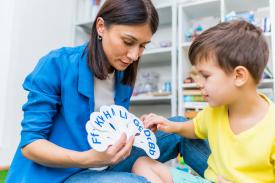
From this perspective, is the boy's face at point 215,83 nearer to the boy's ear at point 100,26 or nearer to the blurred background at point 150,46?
the boy's ear at point 100,26

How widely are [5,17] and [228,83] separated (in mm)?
1601

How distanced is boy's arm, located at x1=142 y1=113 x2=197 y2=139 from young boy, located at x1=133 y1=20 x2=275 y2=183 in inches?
3.9

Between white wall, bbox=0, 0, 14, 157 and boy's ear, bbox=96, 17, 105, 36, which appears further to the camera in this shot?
white wall, bbox=0, 0, 14, 157

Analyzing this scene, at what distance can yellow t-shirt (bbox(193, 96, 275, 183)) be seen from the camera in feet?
2.30

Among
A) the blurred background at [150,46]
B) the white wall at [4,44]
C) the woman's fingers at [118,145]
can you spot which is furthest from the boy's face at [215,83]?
the white wall at [4,44]

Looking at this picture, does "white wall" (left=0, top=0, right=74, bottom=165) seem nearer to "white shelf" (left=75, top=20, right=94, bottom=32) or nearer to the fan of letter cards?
"white shelf" (left=75, top=20, right=94, bottom=32)

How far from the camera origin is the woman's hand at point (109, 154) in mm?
663

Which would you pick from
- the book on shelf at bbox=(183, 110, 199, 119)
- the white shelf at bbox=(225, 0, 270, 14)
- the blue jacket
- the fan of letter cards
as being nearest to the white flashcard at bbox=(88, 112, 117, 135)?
the fan of letter cards

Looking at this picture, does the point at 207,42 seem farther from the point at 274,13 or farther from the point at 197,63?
the point at 274,13

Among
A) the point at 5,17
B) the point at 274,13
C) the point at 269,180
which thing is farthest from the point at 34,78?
the point at 274,13

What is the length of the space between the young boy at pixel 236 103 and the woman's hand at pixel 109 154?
6.3 inches

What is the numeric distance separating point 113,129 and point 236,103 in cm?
35

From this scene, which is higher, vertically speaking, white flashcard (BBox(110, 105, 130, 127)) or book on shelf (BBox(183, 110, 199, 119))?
white flashcard (BBox(110, 105, 130, 127))

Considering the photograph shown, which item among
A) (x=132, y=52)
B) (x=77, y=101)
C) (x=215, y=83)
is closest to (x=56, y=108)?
(x=77, y=101)
